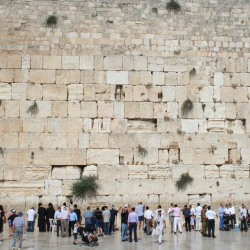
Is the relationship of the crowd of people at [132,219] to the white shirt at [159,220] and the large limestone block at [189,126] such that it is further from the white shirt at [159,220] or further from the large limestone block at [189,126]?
the large limestone block at [189,126]

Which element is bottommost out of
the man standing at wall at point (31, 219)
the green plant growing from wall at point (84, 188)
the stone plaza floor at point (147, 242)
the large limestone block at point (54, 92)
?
the stone plaza floor at point (147, 242)

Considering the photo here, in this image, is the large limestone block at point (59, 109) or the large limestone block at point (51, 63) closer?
the large limestone block at point (59, 109)

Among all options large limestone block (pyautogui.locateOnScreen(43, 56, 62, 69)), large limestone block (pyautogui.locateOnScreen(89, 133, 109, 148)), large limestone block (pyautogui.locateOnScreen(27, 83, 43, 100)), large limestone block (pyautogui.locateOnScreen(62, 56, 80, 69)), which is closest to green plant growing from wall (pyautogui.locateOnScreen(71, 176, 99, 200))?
large limestone block (pyautogui.locateOnScreen(89, 133, 109, 148))

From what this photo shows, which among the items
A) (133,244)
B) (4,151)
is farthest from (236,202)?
(4,151)

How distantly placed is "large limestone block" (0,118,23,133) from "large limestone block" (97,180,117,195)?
3.15 m

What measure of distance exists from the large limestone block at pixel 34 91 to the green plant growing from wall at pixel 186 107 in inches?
189

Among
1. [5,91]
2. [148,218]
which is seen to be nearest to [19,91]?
[5,91]

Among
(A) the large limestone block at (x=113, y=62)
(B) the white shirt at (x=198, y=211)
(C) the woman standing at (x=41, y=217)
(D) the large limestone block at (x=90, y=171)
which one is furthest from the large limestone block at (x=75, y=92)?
(B) the white shirt at (x=198, y=211)

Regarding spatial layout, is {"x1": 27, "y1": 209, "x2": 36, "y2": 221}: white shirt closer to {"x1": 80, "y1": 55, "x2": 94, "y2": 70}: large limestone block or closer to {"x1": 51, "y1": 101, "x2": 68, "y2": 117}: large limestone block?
{"x1": 51, "y1": 101, "x2": 68, "y2": 117}: large limestone block

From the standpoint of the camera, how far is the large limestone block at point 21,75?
13.8 meters

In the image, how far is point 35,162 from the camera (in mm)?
13359

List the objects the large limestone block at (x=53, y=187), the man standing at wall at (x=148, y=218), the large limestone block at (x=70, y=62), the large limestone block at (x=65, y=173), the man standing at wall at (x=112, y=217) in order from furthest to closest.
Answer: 1. the large limestone block at (x=70, y=62)
2. the large limestone block at (x=65, y=173)
3. the large limestone block at (x=53, y=187)
4. the man standing at wall at (x=112, y=217)
5. the man standing at wall at (x=148, y=218)

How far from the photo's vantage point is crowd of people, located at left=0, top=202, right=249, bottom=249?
36.1ft

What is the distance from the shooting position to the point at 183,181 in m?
13.6
